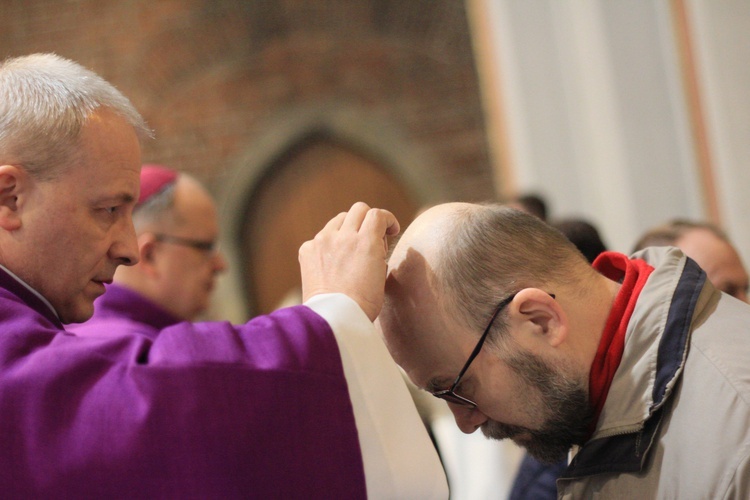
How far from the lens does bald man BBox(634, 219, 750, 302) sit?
9.42 ft

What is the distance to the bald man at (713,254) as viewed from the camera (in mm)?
2871

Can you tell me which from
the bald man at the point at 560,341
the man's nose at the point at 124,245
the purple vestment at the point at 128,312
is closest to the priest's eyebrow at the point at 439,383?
the bald man at the point at 560,341

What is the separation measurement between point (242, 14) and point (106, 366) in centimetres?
696

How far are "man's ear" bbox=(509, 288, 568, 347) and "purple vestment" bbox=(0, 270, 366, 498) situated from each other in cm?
45

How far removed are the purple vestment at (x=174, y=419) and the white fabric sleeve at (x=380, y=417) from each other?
0.03m

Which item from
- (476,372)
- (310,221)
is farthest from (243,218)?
(476,372)

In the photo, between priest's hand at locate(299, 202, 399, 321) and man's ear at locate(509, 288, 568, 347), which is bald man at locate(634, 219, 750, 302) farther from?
priest's hand at locate(299, 202, 399, 321)

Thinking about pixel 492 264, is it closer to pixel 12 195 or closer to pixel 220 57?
pixel 12 195

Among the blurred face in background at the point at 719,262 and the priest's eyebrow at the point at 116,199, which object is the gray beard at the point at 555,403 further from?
the blurred face in background at the point at 719,262

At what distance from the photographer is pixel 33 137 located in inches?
61.5

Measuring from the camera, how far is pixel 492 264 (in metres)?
1.76

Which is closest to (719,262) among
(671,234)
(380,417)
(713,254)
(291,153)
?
(713,254)

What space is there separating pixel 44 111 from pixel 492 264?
0.95 m

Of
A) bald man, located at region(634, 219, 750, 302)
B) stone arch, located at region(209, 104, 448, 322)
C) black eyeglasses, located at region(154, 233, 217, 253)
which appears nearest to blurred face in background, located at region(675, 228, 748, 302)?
bald man, located at region(634, 219, 750, 302)
